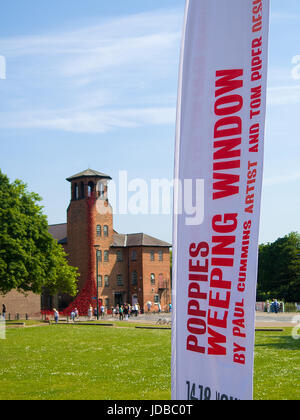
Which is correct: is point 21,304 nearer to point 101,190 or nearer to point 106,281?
point 106,281

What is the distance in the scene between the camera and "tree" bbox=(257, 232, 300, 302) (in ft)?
296

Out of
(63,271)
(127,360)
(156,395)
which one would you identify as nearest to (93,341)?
(127,360)

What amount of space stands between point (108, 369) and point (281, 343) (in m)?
12.4

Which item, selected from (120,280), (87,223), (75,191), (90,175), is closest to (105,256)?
(120,280)

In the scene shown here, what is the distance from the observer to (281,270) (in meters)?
94.8

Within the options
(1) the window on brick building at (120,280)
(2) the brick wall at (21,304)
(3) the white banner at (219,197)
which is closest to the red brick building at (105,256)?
(1) the window on brick building at (120,280)

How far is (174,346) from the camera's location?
20.1 feet

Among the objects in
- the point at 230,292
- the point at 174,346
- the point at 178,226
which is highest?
the point at 178,226

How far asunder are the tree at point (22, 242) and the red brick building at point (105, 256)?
2676 centimetres

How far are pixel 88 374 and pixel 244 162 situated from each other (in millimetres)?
14361

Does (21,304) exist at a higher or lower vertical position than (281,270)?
lower

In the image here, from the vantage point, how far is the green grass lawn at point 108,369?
14555mm

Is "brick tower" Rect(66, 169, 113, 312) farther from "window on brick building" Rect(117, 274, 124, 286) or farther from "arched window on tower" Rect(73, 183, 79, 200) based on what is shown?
"window on brick building" Rect(117, 274, 124, 286)
